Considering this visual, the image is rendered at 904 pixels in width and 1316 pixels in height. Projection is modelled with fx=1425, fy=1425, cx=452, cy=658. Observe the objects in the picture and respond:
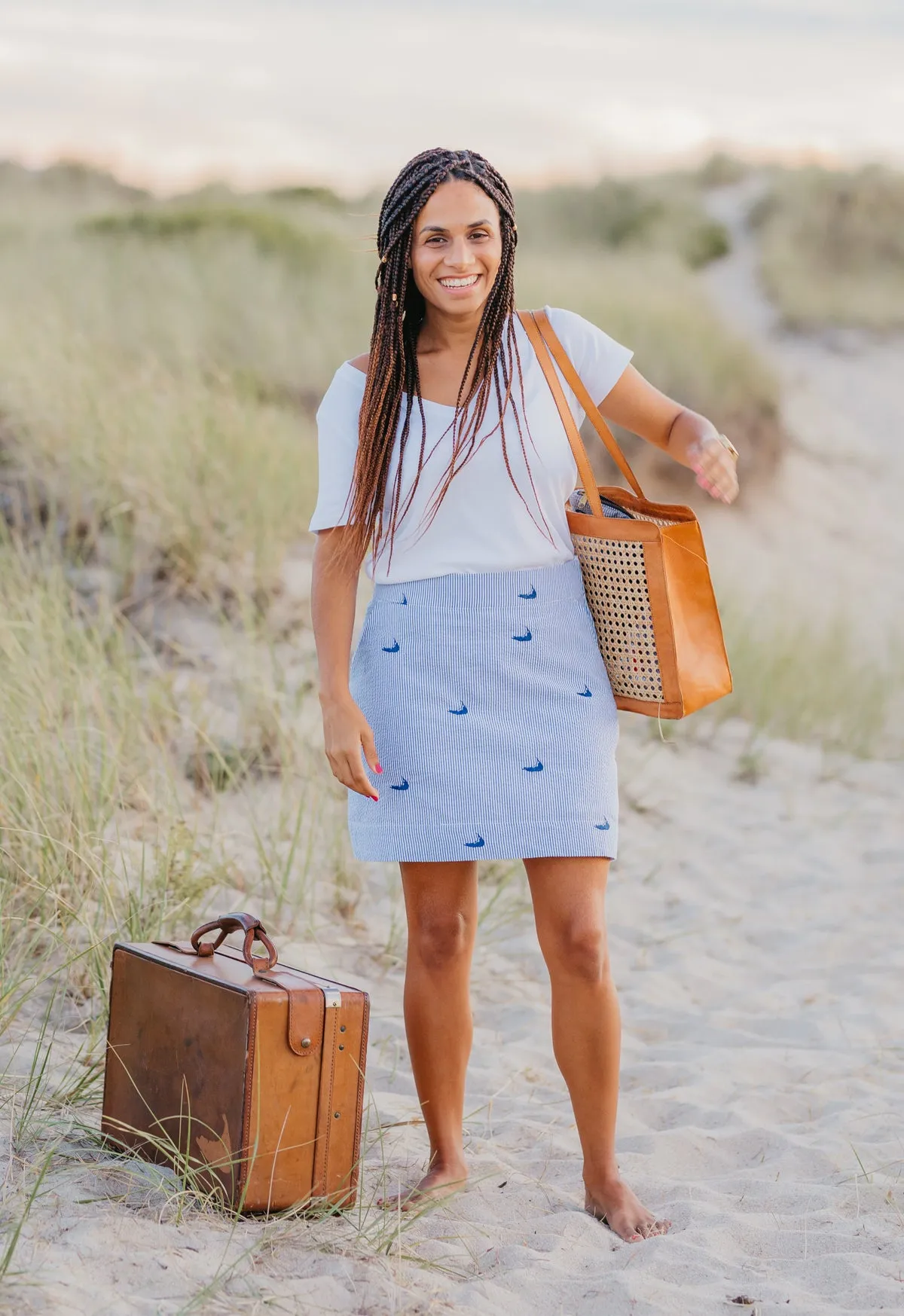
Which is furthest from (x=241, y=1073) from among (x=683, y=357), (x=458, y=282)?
(x=683, y=357)

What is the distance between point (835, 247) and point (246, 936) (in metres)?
19.1

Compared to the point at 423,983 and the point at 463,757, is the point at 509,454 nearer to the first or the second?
the point at 463,757

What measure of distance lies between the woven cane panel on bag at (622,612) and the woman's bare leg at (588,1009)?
1.13 ft


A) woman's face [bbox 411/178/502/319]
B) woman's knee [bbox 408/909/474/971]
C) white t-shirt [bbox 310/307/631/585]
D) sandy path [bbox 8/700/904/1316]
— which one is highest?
woman's face [bbox 411/178/502/319]

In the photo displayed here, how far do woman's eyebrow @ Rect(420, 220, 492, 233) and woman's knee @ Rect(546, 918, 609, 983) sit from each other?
4.18 ft

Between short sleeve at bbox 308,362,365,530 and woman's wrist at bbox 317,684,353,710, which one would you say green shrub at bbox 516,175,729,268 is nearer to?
short sleeve at bbox 308,362,365,530

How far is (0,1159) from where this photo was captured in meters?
2.46

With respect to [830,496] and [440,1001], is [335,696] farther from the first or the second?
[830,496]

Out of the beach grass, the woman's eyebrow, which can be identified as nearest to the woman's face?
the woman's eyebrow

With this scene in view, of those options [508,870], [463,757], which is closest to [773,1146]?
[463,757]

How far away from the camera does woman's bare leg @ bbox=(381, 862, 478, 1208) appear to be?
270 centimetres

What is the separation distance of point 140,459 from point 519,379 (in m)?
3.62

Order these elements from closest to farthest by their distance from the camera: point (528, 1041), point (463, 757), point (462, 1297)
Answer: point (462, 1297) → point (463, 757) → point (528, 1041)

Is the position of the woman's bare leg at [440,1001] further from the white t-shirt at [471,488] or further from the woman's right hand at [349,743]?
the white t-shirt at [471,488]
